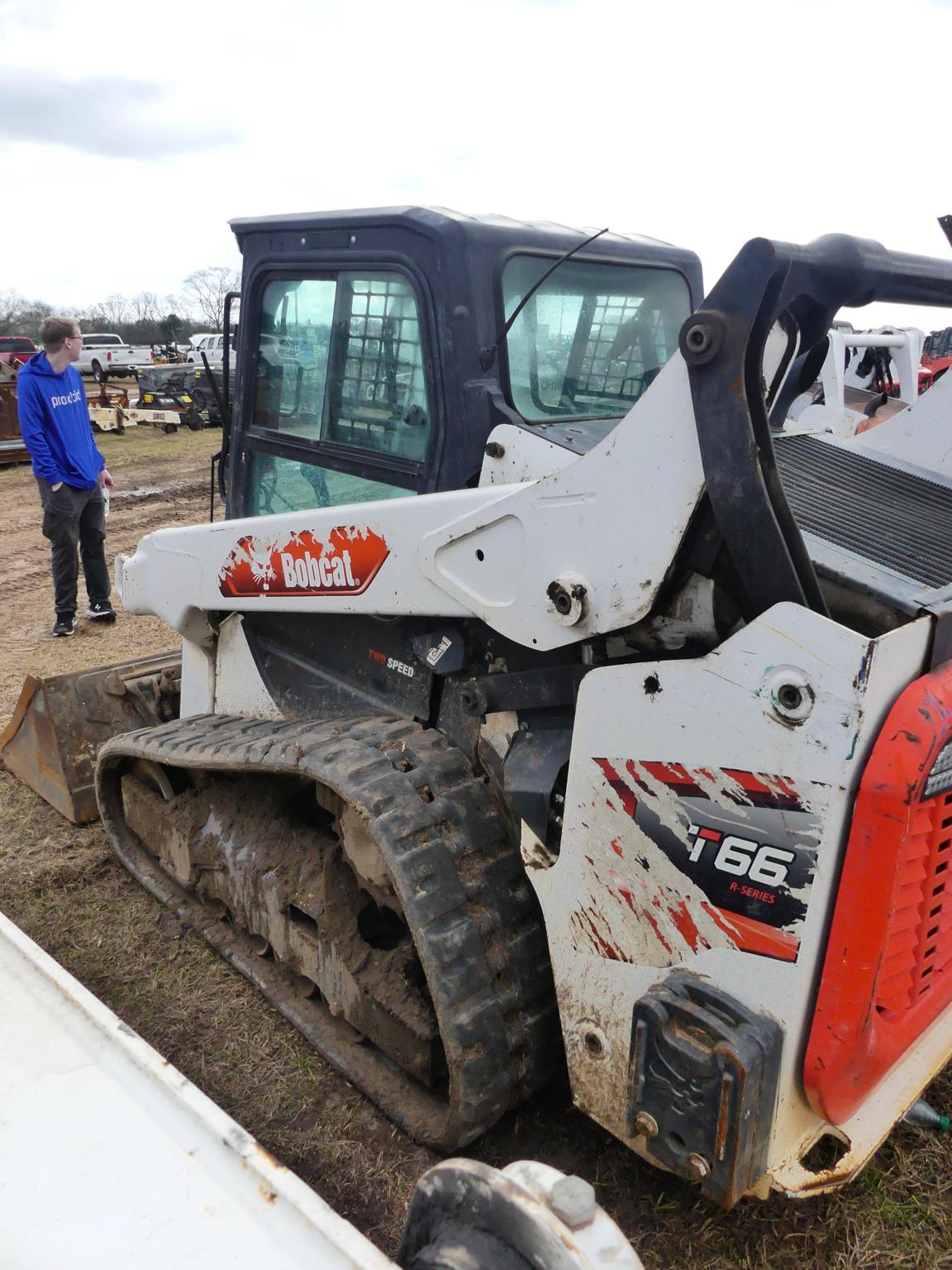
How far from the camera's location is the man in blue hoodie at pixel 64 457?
557 cm

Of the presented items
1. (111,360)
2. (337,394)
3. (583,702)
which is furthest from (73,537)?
(111,360)

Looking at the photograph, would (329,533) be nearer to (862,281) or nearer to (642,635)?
(642,635)

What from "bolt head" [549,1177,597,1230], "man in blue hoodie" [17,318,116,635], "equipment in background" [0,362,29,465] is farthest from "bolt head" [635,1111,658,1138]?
"equipment in background" [0,362,29,465]

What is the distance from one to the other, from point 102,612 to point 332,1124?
4.72 m

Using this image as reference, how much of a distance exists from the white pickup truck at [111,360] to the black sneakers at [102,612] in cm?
2100

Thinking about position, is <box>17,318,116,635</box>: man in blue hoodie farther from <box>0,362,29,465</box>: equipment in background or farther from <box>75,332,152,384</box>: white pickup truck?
<box>75,332,152,384</box>: white pickup truck

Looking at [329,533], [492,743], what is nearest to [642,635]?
[492,743]

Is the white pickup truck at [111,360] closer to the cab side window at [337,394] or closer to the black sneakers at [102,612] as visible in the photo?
the black sneakers at [102,612]

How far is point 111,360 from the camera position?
1051 inches

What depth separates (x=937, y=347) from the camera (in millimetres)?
17766

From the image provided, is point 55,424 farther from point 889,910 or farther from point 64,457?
point 889,910

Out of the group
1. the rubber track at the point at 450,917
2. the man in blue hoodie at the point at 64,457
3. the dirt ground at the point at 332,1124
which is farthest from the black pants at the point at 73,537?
the rubber track at the point at 450,917

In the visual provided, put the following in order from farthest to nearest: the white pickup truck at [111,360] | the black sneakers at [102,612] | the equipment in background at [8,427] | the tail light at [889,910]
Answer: the white pickup truck at [111,360] < the equipment in background at [8,427] < the black sneakers at [102,612] < the tail light at [889,910]

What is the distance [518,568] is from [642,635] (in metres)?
0.27
